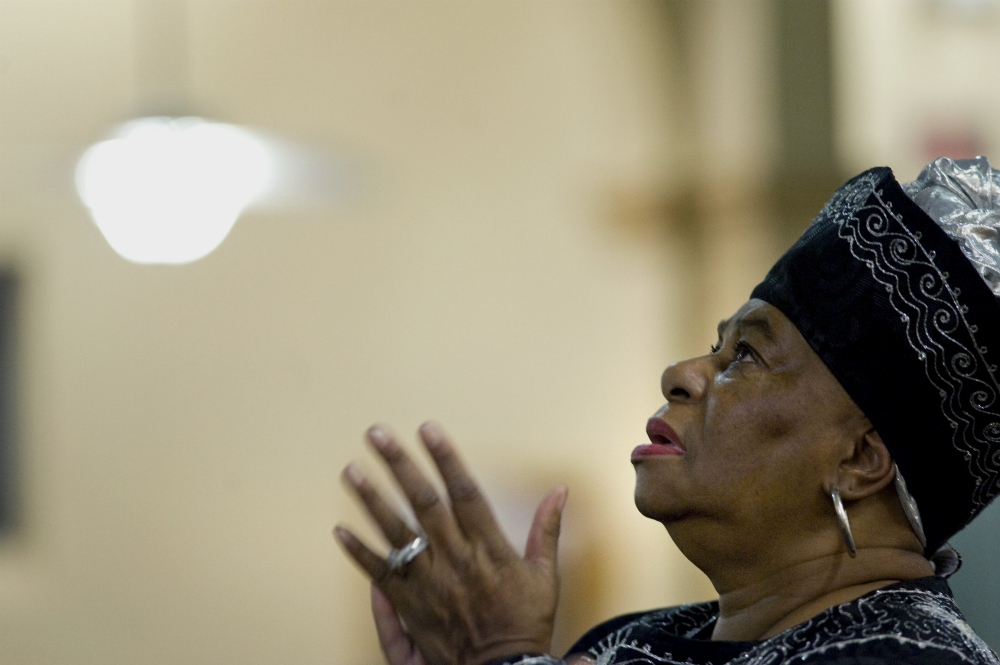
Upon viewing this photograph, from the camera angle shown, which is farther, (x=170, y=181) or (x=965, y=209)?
(x=170, y=181)

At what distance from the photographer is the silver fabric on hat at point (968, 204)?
143 cm

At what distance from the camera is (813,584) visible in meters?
1.49

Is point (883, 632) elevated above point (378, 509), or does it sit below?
below

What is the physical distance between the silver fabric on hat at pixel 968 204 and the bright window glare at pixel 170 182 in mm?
2524

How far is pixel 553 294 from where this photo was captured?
4633 mm

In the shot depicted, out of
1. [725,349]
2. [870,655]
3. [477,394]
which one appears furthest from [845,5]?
[870,655]

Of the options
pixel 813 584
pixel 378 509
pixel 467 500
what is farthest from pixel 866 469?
pixel 378 509

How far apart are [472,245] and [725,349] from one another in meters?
2.98

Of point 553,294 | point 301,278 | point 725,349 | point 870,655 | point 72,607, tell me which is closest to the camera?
point 870,655

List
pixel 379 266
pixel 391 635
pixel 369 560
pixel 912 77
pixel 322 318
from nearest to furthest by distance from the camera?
pixel 369 560, pixel 391 635, pixel 322 318, pixel 379 266, pixel 912 77

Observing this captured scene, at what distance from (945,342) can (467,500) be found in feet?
2.12

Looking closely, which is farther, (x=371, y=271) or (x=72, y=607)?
(x=371, y=271)

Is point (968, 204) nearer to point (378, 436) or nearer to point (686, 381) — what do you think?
point (686, 381)

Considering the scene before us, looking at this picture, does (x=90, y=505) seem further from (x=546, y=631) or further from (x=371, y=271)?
Answer: (x=546, y=631)
